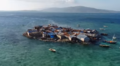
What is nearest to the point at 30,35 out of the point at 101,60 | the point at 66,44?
the point at 66,44

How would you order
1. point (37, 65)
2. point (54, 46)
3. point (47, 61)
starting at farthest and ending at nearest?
1. point (54, 46)
2. point (47, 61)
3. point (37, 65)

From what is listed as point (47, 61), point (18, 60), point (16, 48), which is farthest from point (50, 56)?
point (16, 48)

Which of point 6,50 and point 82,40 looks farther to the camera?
point 82,40

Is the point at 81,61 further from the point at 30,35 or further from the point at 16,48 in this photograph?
the point at 30,35

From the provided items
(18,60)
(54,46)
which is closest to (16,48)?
(18,60)

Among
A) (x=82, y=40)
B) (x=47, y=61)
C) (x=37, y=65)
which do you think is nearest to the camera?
(x=37, y=65)

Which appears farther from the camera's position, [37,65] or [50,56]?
[50,56]

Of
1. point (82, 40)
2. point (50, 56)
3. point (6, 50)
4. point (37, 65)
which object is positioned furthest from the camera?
point (82, 40)

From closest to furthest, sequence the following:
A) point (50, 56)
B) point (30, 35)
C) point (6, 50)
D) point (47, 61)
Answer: point (47, 61), point (50, 56), point (6, 50), point (30, 35)

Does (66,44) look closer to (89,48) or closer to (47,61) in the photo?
(89,48)
